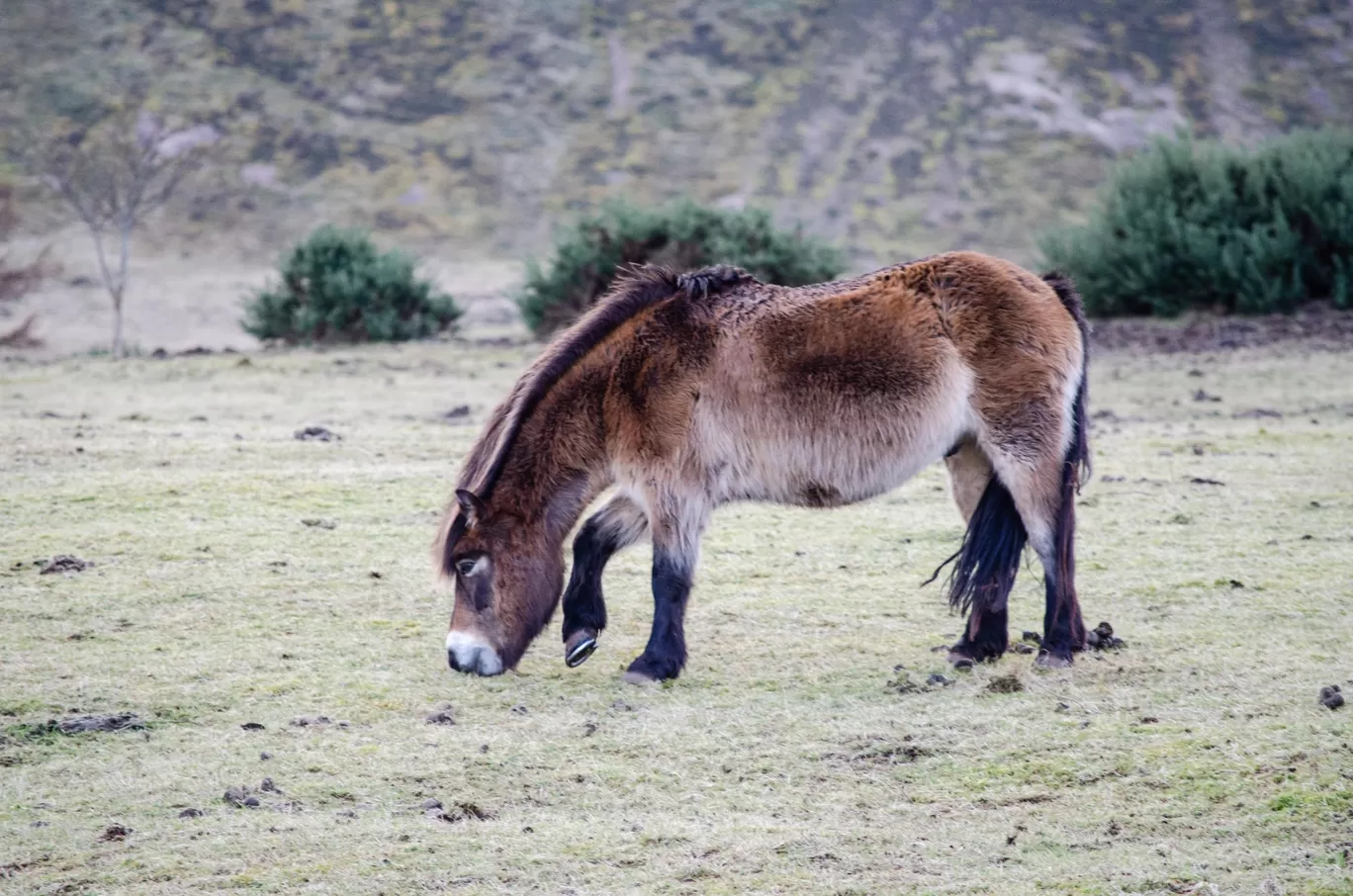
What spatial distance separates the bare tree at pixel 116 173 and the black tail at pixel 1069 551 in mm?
14300

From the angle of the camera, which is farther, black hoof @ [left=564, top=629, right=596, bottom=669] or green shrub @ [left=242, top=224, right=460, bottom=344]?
green shrub @ [left=242, top=224, right=460, bottom=344]

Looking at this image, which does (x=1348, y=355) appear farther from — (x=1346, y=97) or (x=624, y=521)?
(x=1346, y=97)

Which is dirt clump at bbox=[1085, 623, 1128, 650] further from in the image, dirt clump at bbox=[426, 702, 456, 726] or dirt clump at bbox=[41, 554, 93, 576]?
dirt clump at bbox=[41, 554, 93, 576]

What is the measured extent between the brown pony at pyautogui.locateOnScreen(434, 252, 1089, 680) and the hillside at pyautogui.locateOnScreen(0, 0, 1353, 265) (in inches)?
922

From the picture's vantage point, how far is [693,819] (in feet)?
13.9

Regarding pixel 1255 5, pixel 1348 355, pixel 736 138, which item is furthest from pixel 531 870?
pixel 1255 5

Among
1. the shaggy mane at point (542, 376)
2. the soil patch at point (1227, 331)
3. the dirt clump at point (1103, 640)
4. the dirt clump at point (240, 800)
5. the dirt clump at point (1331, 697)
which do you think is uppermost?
the shaggy mane at point (542, 376)

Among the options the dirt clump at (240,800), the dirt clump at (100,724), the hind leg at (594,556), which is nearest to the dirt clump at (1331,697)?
the hind leg at (594,556)

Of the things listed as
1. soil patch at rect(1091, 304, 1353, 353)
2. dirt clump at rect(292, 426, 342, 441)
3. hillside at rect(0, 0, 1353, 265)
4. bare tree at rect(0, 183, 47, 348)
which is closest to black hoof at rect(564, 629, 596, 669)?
dirt clump at rect(292, 426, 342, 441)

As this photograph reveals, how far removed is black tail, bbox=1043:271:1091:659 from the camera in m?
5.74

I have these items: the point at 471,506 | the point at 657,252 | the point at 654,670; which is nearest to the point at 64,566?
the point at 471,506

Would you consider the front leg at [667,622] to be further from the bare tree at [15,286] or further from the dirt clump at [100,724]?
the bare tree at [15,286]

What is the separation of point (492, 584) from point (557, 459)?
22.6 inches

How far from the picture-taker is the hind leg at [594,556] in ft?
19.5
